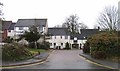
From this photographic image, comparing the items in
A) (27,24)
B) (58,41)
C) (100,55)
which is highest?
(27,24)

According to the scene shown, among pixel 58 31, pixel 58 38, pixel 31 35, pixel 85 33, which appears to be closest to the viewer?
pixel 31 35

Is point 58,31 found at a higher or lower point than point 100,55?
higher

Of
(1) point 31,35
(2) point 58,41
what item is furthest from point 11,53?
(2) point 58,41

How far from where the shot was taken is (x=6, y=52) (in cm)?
2700

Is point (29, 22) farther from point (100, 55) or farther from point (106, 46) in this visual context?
point (100, 55)

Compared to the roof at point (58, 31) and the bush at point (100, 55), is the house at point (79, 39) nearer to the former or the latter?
the roof at point (58, 31)

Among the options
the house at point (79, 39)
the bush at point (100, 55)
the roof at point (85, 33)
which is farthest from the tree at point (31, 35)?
the roof at point (85, 33)

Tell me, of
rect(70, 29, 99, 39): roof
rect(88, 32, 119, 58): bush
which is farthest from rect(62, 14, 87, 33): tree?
rect(88, 32, 119, 58): bush

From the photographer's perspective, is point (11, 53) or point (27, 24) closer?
point (11, 53)

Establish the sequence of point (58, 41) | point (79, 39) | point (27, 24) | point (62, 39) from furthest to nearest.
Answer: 1. point (79, 39)
2. point (62, 39)
3. point (58, 41)
4. point (27, 24)

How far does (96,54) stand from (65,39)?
195 feet

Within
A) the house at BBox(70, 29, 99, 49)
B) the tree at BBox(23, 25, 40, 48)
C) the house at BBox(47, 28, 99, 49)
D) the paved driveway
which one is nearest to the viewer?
the paved driveway

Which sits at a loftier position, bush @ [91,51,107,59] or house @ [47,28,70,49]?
house @ [47,28,70,49]

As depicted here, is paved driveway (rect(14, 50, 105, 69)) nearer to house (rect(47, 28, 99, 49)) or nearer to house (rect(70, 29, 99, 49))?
house (rect(47, 28, 99, 49))
